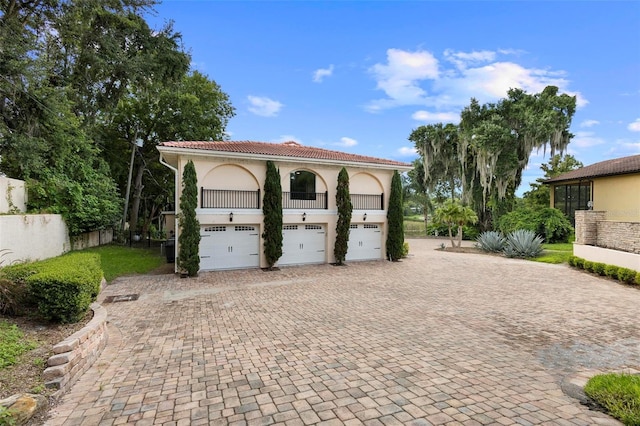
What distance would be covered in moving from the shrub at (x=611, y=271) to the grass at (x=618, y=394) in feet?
32.5

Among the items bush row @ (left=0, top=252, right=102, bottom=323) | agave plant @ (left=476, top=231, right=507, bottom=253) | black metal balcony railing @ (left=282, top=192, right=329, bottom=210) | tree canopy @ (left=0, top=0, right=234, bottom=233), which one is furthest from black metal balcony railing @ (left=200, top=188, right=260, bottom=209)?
agave plant @ (left=476, top=231, right=507, bottom=253)

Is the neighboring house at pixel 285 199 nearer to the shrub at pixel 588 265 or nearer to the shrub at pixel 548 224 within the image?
the shrub at pixel 588 265

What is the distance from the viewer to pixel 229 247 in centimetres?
1322

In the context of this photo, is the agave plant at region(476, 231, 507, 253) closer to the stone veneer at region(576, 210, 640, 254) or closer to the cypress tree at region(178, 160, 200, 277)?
the stone veneer at region(576, 210, 640, 254)

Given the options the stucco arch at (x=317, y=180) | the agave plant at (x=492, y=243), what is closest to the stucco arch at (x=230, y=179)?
the stucco arch at (x=317, y=180)

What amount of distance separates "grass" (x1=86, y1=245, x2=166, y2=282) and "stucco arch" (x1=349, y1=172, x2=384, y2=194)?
9.77 m

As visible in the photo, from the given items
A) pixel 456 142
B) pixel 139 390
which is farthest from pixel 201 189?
pixel 456 142

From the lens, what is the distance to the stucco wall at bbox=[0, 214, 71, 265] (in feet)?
30.2

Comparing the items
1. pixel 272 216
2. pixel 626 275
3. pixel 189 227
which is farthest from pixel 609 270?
pixel 189 227

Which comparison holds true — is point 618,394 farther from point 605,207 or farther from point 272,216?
point 605,207

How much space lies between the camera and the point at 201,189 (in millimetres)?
12711

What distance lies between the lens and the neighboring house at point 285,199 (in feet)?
41.9

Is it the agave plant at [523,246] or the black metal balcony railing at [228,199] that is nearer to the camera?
the black metal balcony railing at [228,199]

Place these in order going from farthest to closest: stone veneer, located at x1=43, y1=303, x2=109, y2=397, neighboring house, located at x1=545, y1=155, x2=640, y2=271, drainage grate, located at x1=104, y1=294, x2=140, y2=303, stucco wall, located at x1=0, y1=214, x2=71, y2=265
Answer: neighboring house, located at x1=545, y1=155, x2=640, y2=271
stucco wall, located at x1=0, y1=214, x2=71, y2=265
drainage grate, located at x1=104, y1=294, x2=140, y2=303
stone veneer, located at x1=43, y1=303, x2=109, y2=397
